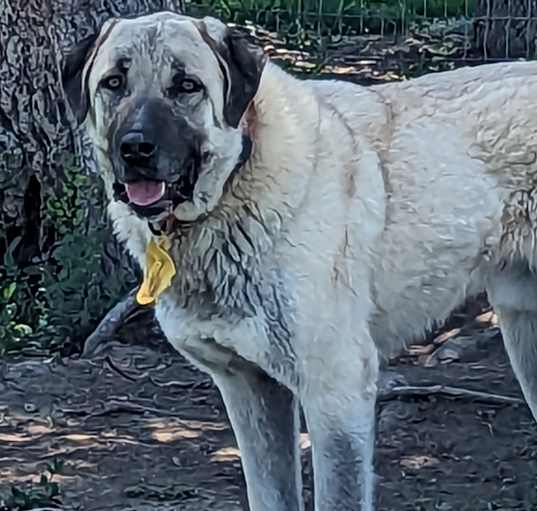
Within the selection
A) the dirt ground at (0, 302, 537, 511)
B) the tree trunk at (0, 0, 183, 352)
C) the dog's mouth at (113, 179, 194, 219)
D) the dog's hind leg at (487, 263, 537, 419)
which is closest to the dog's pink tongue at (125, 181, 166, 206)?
the dog's mouth at (113, 179, 194, 219)

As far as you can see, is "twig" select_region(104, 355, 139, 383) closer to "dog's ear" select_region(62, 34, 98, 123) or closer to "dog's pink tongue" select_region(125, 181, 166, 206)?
"dog's ear" select_region(62, 34, 98, 123)

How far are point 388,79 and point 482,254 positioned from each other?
4.58m

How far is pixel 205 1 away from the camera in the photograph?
9812 mm

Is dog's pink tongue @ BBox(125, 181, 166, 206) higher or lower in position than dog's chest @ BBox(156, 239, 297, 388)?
higher

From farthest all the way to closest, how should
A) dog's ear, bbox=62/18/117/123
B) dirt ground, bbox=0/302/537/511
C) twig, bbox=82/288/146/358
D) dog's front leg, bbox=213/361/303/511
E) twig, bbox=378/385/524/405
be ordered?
twig, bbox=82/288/146/358, twig, bbox=378/385/524/405, dirt ground, bbox=0/302/537/511, dog's front leg, bbox=213/361/303/511, dog's ear, bbox=62/18/117/123

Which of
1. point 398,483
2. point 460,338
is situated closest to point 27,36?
point 460,338

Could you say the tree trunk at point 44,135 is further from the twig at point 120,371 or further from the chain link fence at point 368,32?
the chain link fence at point 368,32

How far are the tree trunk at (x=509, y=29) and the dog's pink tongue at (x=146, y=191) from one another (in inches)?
185

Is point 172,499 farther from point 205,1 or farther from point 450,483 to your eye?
point 205,1

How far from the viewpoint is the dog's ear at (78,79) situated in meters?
3.99

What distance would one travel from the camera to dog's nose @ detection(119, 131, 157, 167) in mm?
3666

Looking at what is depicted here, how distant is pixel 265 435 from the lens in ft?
14.2

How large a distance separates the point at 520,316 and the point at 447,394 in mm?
1017

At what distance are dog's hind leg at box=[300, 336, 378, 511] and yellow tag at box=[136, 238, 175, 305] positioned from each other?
1.48 feet
